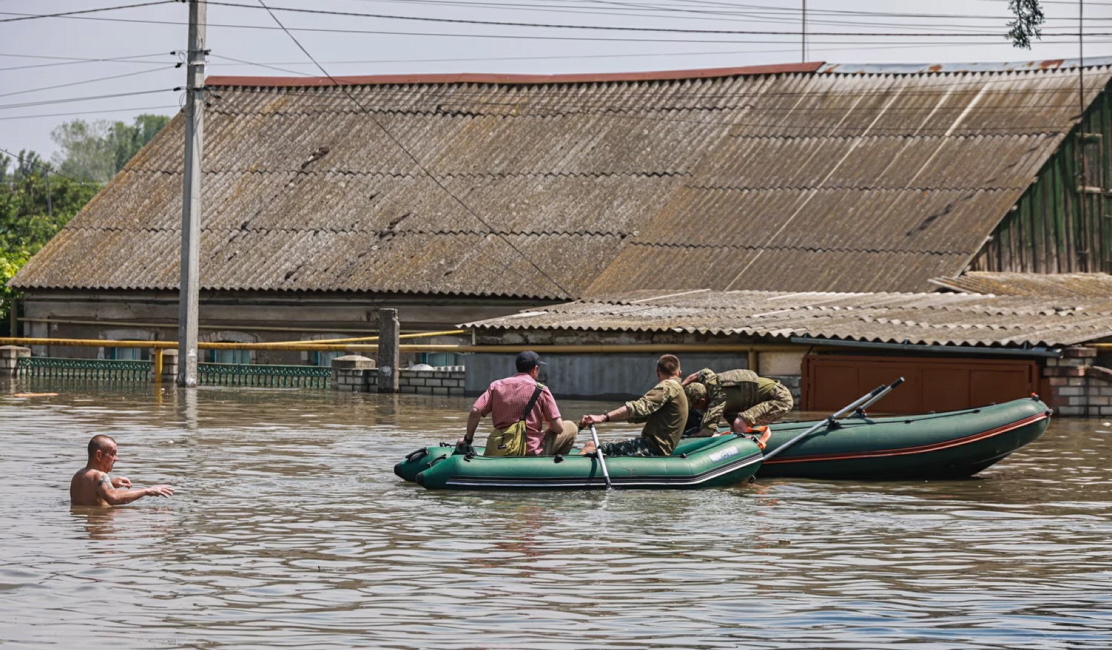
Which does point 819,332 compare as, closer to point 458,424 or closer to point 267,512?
point 458,424

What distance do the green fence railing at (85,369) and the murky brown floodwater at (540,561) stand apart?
15.5 m

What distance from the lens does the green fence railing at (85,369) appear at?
3550cm

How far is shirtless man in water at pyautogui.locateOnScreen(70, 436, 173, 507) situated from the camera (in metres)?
14.8

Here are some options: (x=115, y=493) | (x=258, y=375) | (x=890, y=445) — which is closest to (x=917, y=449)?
(x=890, y=445)

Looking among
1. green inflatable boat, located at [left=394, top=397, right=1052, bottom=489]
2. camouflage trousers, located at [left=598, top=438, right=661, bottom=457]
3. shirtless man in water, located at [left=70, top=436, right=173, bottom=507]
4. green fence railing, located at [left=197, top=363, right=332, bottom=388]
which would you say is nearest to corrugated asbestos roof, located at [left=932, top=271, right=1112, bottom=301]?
green fence railing, located at [left=197, top=363, right=332, bottom=388]

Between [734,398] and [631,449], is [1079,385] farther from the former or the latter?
[631,449]

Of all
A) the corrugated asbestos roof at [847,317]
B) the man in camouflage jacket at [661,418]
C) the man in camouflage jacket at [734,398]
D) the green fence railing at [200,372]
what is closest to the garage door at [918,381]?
the corrugated asbestos roof at [847,317]

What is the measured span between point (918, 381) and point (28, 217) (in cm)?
4936

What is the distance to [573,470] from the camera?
16.1m

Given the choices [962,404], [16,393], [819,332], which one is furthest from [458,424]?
[16,393]

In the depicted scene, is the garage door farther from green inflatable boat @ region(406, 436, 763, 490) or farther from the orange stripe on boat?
green inflatable boat @ region(406, 436, 763, 490)

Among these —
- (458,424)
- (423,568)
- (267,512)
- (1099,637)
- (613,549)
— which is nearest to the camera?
(1099,637)

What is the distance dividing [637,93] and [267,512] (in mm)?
28667

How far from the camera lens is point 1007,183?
34.4 meters
